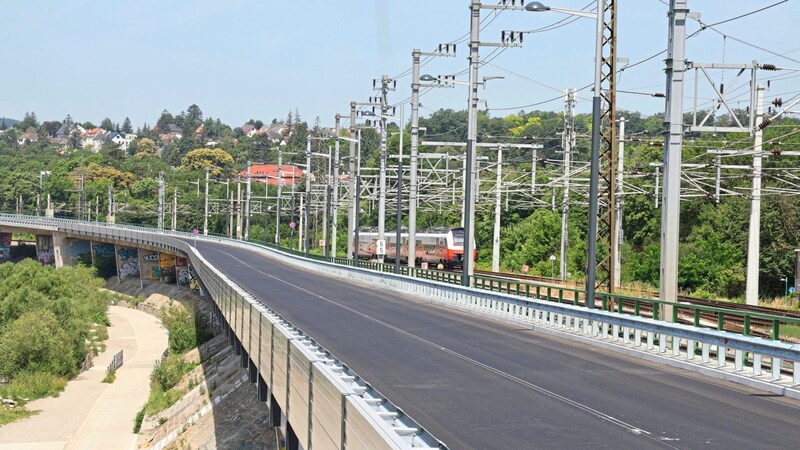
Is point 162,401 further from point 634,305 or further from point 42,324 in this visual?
point 634,305

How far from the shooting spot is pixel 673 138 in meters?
25.1

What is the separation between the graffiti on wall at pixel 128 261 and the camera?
439 ft

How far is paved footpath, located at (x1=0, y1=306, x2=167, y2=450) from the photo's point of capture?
45.6 metres

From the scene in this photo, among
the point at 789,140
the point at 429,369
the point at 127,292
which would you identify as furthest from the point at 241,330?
the point at 127,292

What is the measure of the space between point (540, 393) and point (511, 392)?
0.51 metres

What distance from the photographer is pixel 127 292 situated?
126 m

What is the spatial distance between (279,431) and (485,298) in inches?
670

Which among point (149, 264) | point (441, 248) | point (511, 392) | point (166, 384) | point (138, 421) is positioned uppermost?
point (511, 392)

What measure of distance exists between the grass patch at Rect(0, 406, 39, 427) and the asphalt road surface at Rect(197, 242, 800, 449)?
23.0 m

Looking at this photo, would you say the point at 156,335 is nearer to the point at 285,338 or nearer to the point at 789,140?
the point at 789,140

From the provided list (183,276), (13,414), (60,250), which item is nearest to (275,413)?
(13,414)

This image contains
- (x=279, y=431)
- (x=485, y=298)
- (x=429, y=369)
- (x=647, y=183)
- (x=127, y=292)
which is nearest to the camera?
(x=429, y=369)

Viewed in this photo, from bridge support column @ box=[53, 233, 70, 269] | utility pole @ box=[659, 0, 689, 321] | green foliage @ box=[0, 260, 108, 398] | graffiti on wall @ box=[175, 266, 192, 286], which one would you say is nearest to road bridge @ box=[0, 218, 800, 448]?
utility pole @ box=[659, 0, 689, 321]

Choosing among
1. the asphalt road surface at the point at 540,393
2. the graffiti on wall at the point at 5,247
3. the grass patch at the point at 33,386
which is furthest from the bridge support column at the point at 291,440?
the graffiti on wall at the point at 5,247
